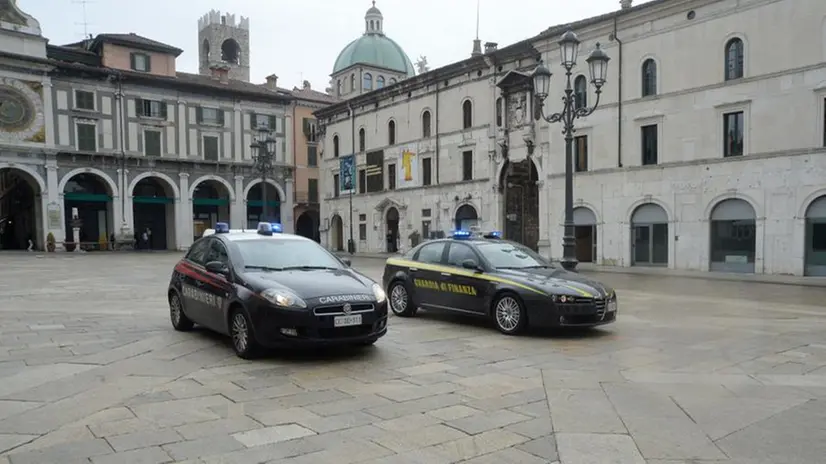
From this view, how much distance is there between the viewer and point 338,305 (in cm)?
703

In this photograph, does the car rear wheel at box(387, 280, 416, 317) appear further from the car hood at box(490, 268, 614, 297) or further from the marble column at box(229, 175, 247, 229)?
the marble column at box(229, 175, 247, 229)

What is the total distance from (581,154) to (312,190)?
103 ft

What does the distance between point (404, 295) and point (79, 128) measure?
41.1 meters

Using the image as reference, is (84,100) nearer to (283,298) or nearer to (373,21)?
(373,21)

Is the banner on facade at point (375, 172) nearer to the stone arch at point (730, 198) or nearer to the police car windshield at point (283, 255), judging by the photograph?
the stone arch at point (730, 198)

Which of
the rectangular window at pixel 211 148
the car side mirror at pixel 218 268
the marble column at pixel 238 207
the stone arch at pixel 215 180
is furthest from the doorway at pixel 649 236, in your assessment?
the rectangular window at pixel 211 148

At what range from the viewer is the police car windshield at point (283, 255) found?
794 cm

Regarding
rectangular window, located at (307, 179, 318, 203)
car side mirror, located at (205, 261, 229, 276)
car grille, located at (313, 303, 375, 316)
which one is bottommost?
car grille, located at (313, 303, 375, 316)

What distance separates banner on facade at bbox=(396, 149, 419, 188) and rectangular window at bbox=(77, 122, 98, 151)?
22.5 meters

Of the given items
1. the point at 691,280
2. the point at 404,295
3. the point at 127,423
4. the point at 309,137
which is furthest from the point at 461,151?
the point at 127,423

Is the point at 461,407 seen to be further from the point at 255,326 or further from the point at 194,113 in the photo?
the point at 194,113

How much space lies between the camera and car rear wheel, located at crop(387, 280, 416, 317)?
11.1 metres

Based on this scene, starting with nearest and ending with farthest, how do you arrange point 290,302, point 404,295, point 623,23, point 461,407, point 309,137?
1. point 461,407
2. point 290,302
3. point 404,295
4. point 623,23
5. point 309,137

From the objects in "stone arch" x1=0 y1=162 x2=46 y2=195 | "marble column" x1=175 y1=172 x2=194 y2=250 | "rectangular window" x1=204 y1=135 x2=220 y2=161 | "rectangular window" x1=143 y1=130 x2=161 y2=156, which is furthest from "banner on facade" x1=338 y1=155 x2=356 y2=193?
"stone arch" x1=0 y1=162 x2=46 y2=195
